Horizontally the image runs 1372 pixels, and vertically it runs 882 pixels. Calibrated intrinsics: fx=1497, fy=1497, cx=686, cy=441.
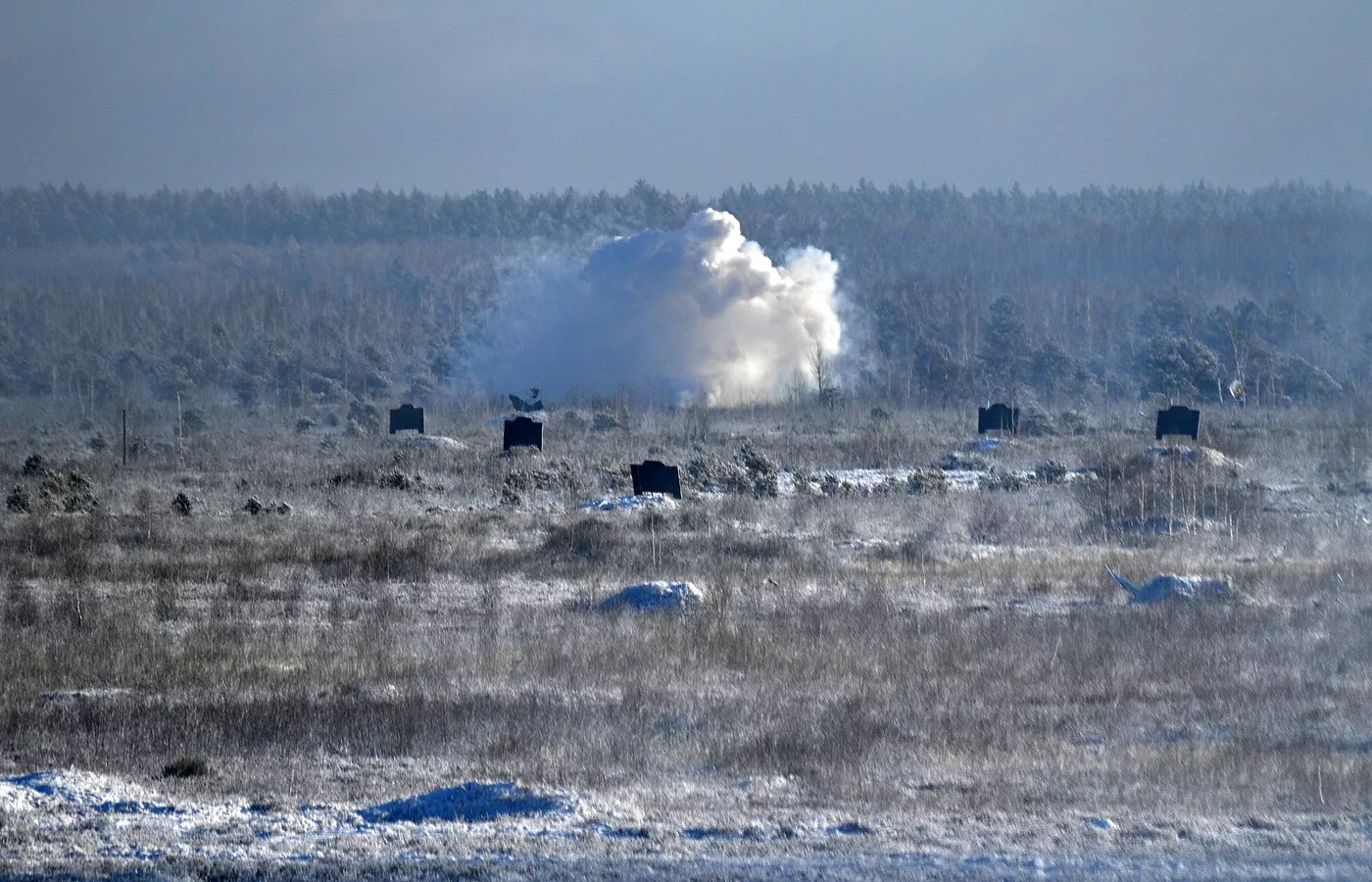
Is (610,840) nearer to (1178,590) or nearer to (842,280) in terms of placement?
(1178,590)

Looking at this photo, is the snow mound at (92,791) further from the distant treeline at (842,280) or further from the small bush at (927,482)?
the distant treeline at (842,280)

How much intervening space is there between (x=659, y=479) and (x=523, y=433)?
12.3m

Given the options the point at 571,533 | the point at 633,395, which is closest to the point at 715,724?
the point at 571,533

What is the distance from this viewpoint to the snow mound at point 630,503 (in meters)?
27.8

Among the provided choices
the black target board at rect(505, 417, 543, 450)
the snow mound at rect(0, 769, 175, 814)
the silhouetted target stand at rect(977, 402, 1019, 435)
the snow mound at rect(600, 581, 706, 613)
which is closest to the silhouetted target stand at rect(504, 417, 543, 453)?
the black target board at rect(505, 417, 543, 450)

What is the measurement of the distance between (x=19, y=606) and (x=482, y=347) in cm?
6028

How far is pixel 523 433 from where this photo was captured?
4234 centimetres

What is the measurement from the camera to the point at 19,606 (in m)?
16.3

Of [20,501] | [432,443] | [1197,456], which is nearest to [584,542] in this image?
[20,501]

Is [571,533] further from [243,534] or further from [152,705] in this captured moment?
[152,705]

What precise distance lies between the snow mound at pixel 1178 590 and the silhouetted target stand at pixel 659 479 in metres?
14.3

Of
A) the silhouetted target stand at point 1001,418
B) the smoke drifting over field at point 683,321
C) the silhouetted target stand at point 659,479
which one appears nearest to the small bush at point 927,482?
the silhouetted target stand at point 659,479

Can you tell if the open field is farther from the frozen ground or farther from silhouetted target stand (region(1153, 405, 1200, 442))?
silhouetted target stand (region(1153, 405, 1200, 442))

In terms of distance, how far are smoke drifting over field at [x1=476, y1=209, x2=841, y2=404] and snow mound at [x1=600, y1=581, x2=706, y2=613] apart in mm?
46993
